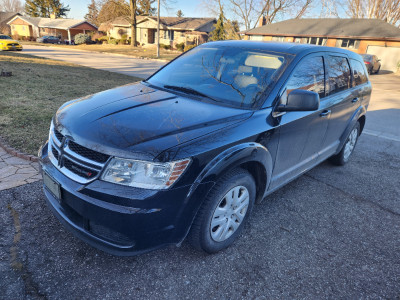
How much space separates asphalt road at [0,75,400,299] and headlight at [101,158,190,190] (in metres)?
0.86

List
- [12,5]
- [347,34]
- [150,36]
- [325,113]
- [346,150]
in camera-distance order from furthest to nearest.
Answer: [12,5] → [150,36] → [347,34] → [346,150] → [325,113]

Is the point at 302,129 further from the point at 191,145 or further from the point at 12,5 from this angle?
the point at 12,5

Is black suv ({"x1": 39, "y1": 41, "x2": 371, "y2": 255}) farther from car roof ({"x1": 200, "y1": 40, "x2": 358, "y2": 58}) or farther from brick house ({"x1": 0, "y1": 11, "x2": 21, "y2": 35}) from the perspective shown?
brick house ({"x1": 0, "y1": 11, "x2": 21, "y2": 35})

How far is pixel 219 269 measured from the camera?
239 centimetres

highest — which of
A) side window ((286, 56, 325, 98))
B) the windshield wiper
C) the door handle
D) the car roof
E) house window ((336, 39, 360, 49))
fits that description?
house window ((336, 39, 360, 49))

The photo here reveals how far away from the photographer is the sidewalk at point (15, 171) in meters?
3.35

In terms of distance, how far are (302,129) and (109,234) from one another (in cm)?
217

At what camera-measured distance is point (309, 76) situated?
3100mm

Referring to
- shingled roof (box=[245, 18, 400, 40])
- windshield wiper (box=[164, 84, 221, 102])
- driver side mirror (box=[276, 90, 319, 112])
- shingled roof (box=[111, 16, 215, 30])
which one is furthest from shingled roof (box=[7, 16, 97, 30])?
driver side mirror (box=[276, 90, 319, 112])

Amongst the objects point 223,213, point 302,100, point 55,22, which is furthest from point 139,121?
point 55,22

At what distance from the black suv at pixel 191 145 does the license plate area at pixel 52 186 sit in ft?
0.06

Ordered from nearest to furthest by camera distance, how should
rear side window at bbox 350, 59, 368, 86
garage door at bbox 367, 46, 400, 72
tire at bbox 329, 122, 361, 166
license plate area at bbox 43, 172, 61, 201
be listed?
license plate area at bbox 43, 172, 61, 201
rear side window at bbox 350, 59, 368, 86
tire at bbox 329, 122, 361, 166
garage door at bbox 367, 46, 400, 72

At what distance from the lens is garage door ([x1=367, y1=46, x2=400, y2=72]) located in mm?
27266

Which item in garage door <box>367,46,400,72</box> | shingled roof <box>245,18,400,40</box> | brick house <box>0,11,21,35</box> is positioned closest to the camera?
garage door <box>367,46,400,72</box>
